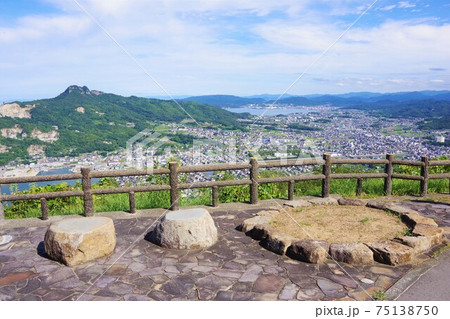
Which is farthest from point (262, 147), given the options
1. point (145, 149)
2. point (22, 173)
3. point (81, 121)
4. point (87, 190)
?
point (81, 121)

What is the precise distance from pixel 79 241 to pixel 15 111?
2556cm

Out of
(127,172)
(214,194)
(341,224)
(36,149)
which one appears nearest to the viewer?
(341,224)

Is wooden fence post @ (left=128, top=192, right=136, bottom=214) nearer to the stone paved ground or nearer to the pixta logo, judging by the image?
the pixta logo

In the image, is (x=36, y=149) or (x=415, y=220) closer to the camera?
(x=415, y=220)

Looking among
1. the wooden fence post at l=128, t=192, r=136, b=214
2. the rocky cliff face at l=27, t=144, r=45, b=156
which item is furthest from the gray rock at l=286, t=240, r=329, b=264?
the rocky cliff face at l=27, t=144, r=45, b=156

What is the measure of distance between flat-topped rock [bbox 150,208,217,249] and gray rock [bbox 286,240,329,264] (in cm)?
125

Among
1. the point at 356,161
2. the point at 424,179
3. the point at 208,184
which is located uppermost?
the point at 356,161

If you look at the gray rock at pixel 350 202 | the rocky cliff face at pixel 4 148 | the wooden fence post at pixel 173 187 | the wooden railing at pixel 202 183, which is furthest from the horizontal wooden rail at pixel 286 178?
the rocky cliff face at pixel 4 148

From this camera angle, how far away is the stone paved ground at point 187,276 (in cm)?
388

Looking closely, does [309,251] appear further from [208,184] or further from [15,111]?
[15,111]

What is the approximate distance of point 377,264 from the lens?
15.0ft

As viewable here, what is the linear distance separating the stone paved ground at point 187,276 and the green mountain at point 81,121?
16.5m

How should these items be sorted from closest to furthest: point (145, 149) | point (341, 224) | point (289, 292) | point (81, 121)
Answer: point (289, 292), point (341, 224), point (145, 149), point (81, 121)

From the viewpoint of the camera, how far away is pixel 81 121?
26219mm
